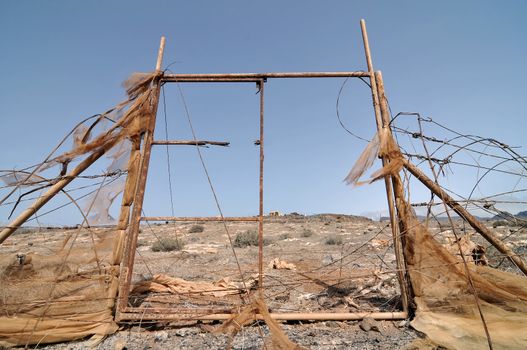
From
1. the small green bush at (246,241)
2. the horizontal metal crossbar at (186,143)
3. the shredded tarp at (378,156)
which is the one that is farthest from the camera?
the small green bush at (246,241)

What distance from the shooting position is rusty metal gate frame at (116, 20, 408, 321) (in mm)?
3211

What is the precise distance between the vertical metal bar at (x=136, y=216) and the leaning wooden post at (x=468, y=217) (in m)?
3.24

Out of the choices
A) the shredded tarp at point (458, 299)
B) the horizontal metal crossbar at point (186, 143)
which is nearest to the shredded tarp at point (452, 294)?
the shredded tarp at point (458, 299)

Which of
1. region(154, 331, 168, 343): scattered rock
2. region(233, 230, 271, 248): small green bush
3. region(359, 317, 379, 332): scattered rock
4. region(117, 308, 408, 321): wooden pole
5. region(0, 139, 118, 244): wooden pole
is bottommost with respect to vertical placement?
region(154, 331, 168, 343): scattered rock

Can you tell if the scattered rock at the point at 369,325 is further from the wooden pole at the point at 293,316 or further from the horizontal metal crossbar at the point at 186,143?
the horizontal metal crossbar at the point at 186,143

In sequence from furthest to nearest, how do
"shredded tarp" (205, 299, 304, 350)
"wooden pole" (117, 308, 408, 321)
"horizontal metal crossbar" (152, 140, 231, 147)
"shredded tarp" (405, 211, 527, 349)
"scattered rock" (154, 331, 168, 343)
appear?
"horizontal metal crossbar" (152, 140, 231, 147), "wooden pole" (117, 308, 408, 321), "scattered rock" (154, 331, 168, 343), "shredded tarp" (405, 211, 527, 349), "shredded tarp" (205, 299, 304, 350)

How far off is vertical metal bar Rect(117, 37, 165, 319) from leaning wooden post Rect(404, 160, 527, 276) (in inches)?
128

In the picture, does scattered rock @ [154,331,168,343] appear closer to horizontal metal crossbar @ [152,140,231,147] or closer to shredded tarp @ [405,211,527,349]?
horizontal metal crossbar @ [152,140,231,147]

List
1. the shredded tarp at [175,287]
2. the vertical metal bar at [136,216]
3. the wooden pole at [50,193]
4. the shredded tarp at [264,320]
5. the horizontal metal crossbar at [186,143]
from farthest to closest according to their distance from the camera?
1. the shredded tarp at [175,287]
2. the horizontal metal crossbar at [186,143]
3. the vertical metal bar at [136,216]
4. the wooden pole at [50,193]
5. the shredded tarp at [264,320]

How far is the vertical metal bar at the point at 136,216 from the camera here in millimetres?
3300

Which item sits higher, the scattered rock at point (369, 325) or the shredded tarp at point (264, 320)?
the shredded tarp at point (264, 320)

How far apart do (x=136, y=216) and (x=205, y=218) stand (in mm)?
841

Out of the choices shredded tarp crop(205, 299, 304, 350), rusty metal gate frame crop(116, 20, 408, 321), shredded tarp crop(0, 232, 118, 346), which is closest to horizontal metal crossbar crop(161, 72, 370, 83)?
rusty metal gate frame crop(116, 20, 408, 321)

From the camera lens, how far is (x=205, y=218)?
3535 mm
